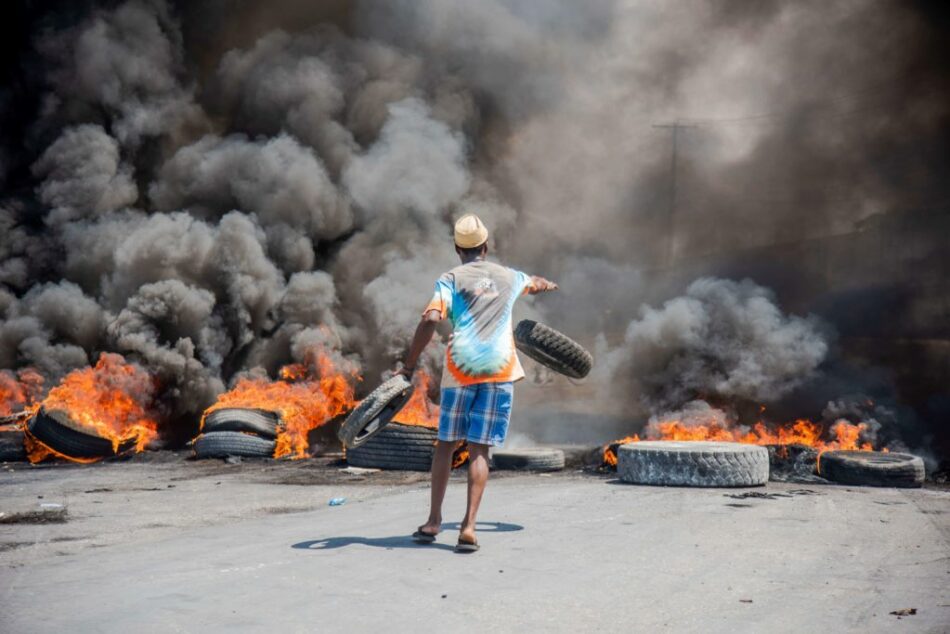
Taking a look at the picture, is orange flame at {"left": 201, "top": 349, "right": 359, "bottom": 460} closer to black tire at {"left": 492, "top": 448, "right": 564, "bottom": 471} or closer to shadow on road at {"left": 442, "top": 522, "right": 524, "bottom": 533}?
black tire at {"left": 492, "top": 448, "right": 564, "bottom": 471}

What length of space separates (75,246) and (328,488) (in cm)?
1336

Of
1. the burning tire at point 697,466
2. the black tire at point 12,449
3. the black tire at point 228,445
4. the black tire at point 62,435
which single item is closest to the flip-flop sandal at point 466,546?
the burning tire at point 697,466

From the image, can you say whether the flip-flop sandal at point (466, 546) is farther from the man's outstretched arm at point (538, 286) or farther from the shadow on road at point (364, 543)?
the man's outstretched arm at point (538, 286)

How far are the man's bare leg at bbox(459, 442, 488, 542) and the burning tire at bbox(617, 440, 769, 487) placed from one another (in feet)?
11.3

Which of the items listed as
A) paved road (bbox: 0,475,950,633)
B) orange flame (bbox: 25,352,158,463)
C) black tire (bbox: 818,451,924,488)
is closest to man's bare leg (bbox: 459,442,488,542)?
paved road (bbox: 0,475,950,633)

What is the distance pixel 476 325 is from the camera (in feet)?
13.2

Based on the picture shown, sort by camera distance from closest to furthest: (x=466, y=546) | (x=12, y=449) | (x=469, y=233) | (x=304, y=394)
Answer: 1. (x=466, y=546)
2. (x=469, y=233)
3. (x=12, y=449)
4. (x=304, y=394)

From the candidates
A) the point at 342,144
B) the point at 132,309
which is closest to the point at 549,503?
the point at 132,309

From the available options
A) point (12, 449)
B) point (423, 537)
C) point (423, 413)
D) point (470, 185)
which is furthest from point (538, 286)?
point (470, 185)

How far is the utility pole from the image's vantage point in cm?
2000

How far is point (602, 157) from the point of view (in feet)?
70.5

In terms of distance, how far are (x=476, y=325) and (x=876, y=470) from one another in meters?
5.56

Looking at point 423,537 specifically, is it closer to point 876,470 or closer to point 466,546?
point 466,546

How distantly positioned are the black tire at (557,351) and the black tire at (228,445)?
5.90 m
